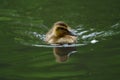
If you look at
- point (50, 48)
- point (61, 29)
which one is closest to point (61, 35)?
point (61, 29)

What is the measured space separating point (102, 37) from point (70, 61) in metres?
2.32

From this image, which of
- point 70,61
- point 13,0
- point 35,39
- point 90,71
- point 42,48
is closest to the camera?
point 90,71

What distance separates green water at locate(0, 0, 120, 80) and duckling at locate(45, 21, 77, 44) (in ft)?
0.68

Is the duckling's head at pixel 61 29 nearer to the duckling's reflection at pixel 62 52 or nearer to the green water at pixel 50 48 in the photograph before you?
the green water at pixel 50 48

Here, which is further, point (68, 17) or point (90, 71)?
point (68, 17)

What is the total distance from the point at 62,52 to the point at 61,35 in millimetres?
1133

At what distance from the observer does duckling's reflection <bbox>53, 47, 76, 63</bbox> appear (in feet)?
37.7

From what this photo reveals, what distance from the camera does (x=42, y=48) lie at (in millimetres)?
12508

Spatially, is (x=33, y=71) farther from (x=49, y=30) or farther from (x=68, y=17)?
(x=68, y=17)

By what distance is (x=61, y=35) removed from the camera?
13414 millimetres

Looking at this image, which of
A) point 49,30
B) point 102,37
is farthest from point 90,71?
point 49,30

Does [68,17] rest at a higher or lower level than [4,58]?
higher

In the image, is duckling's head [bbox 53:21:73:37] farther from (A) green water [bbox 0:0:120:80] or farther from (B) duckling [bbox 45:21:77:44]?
(A) green water [bbox 0:0:120:80]

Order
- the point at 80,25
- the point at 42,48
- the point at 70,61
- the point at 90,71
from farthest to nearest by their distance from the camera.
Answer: the point at 80,25, the point at 42,48, the point at 70,61, the point at 90,71
